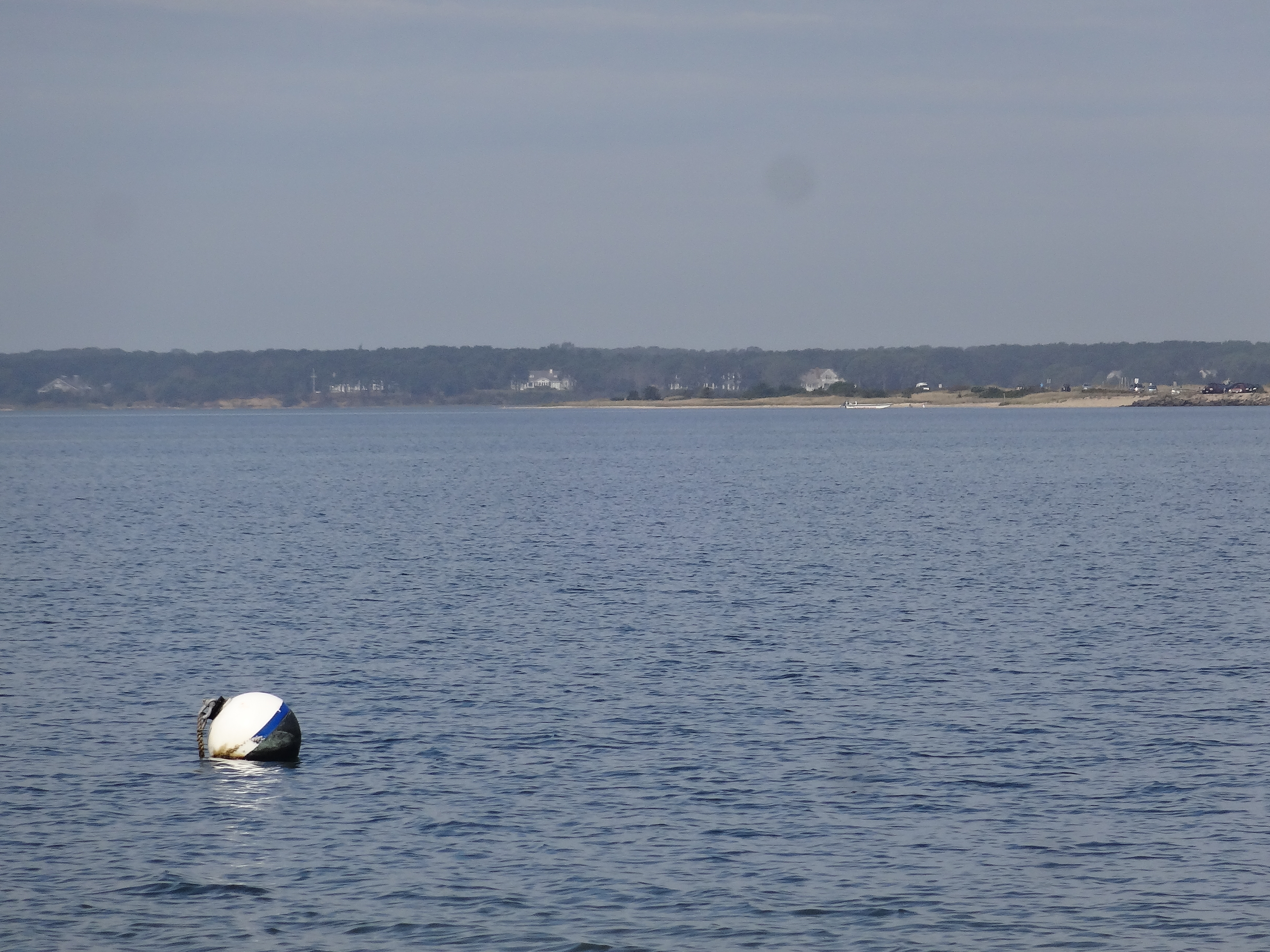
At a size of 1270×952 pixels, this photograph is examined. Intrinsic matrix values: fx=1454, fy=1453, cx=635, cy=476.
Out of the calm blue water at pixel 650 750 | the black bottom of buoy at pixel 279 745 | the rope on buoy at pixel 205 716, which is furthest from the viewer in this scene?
the rope on buoy at pixel 205 716

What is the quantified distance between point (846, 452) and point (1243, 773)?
156 metres

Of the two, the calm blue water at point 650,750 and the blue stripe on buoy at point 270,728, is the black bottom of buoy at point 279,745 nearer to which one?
the blue stripe on buoy at point 270,728

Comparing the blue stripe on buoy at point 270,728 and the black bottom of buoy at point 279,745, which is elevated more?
the blue stripe on buoy at point 270,728

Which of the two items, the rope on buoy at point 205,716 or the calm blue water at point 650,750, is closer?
the calm blue water at point 650,750

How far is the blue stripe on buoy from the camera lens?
26.8m

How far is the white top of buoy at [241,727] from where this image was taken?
26.8 meters

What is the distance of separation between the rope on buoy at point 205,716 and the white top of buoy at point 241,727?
0.36 ft

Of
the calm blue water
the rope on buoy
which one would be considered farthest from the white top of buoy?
the calm blue water

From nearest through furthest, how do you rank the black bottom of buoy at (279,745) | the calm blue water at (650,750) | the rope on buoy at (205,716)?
the calm blue water at (650,750), the black bottom of buoy at (279,745), the rope on buoy at (205,716)

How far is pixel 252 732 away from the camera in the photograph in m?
26.8

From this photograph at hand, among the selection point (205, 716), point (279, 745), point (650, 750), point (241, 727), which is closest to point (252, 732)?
point (241, 727)

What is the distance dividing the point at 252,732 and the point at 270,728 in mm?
341

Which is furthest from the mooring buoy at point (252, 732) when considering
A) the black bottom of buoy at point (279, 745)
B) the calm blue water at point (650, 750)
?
the calm blue water at point (650, 750)

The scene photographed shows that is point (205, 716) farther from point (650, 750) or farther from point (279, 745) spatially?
point (650, 750)
